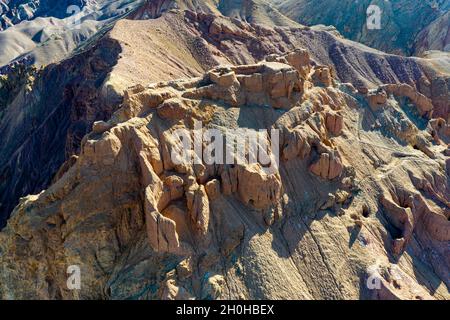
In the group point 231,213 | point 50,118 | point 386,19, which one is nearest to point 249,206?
point 231,213

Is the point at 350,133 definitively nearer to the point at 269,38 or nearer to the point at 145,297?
the point at 145,297

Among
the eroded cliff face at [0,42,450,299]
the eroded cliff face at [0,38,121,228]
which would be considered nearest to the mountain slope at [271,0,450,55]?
the eroded cliff face at [0,38,121,228]

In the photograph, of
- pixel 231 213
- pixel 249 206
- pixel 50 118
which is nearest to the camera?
pixel 231 213

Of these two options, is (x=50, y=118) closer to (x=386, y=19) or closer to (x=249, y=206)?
(x=249, y=206)

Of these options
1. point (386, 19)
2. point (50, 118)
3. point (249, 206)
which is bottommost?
point (50, 118)

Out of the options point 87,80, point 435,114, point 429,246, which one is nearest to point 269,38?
point 435,114

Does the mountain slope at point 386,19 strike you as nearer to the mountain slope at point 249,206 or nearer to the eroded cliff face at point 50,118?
the eroded cliff face at point 50,118

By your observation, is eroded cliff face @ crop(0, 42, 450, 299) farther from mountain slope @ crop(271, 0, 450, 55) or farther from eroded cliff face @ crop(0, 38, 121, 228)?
mountain slope @ crop(271, 0, 450, 55)

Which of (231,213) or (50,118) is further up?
(231,213)
